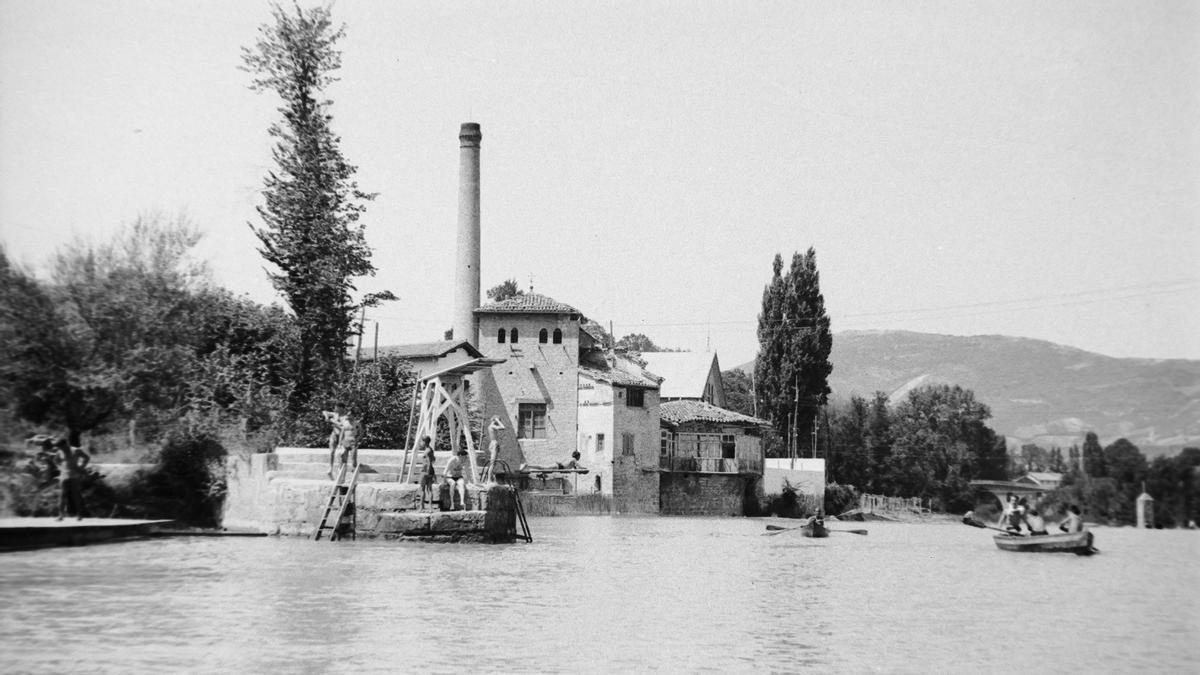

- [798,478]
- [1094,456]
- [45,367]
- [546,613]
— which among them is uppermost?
[45,367]

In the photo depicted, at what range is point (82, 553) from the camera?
1566 cm

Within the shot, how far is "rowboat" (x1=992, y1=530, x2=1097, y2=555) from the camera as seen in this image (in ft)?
87.9

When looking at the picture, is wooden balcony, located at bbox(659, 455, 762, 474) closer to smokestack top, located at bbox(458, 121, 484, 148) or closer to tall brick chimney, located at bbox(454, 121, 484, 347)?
tall brick chimney, located at bbox(454, 121, 484, 347)

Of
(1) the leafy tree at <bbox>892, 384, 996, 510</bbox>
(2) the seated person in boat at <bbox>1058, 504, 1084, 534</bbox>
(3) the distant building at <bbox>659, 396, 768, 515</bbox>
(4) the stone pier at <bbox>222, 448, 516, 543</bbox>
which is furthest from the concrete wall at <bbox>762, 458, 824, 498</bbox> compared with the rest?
(4) the stone pier at <bbox>222, 448, 516, 543</bbox>

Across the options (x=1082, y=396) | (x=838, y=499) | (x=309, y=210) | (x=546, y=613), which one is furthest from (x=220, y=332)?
(x=1082, y=396)

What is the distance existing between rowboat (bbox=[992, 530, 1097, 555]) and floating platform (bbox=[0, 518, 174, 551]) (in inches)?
760

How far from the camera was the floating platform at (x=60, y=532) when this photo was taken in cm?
1499

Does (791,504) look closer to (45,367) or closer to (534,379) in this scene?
(534,379)

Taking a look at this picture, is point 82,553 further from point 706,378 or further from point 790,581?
point 706,378

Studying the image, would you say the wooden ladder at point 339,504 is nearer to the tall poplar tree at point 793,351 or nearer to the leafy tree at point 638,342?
the tall poplar tree at point 793,351

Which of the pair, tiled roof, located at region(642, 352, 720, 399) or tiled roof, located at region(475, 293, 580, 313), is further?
tiled roof, located at region(642, 352, 720, 399)

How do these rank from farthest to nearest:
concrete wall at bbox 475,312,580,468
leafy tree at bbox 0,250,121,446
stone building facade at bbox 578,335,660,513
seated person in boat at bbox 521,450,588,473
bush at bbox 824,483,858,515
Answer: bush at bbox 824,483,858,515 → concrete wall at bbox 475,312,580,468 → stone building facade at bbox 578,335,660,513 → seated person in boat at bbox 521,450,588,473 → leafy tree at bbox 0,250,121,446

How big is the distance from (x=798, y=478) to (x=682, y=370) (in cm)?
944

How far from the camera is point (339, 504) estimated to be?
71.7 ft
